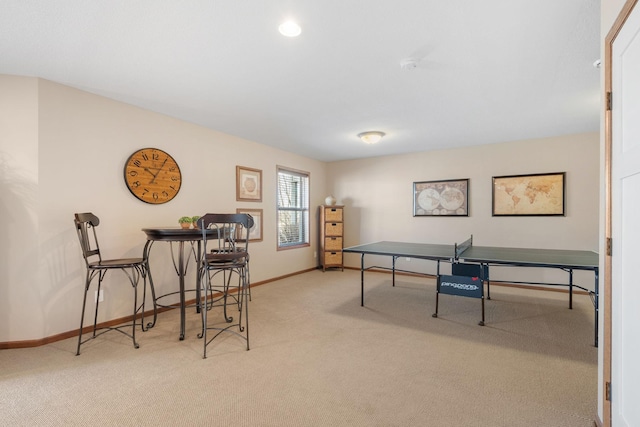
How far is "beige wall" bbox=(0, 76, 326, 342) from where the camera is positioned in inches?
98.9

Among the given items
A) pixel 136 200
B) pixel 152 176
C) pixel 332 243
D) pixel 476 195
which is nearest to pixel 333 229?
pixel 332 243

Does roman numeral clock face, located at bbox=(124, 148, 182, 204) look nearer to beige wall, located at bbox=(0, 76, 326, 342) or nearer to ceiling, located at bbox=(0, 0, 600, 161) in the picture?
beige wall, located at bbox=(0, 76, 326, 342)

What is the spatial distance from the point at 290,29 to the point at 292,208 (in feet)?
13.0

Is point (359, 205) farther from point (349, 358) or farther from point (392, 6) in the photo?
point (392, 6)

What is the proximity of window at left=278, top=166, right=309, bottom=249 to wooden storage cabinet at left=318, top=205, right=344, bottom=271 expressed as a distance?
351mm

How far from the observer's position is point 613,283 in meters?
1.36

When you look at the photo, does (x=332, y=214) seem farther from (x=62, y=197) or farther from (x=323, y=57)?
(x=62, y=197)

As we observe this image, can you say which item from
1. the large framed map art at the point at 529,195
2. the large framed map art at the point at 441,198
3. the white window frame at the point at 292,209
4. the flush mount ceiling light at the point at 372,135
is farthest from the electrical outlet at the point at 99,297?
the large framed map art at the point at 529,195

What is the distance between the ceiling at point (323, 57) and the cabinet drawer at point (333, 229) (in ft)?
8.60

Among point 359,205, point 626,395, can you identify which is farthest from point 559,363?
point 359,205

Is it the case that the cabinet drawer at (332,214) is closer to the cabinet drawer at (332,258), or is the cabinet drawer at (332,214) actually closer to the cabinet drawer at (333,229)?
the cabinet drawer at (333,229)

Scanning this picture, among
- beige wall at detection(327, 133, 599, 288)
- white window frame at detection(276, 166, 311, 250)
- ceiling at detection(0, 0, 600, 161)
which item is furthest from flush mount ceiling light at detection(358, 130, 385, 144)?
white window frame at detection(276, 166, 311, 250)

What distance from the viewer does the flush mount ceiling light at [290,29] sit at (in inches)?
72.4

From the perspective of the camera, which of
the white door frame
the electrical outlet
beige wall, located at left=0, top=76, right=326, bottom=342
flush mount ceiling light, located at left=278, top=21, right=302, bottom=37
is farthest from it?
the electrical outlet
